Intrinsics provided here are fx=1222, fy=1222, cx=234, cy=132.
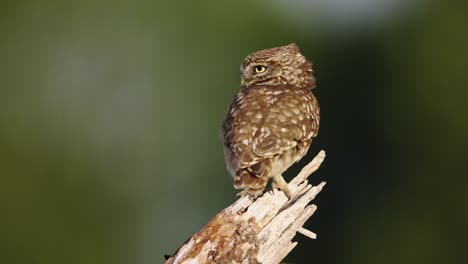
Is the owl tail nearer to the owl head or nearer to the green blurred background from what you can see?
the owl head

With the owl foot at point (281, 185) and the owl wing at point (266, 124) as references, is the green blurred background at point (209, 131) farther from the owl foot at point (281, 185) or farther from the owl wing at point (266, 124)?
the owl foot at point (281, 185)

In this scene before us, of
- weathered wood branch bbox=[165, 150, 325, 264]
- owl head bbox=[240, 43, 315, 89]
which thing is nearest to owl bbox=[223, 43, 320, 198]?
owl head bbox=[240, 43, 315, 89]

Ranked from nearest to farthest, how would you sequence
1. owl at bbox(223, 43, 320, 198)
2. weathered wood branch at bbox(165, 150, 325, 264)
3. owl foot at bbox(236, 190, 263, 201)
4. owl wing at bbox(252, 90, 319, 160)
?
weathered wood branch at bbox(165, 150, 325, 264), owl foot at bbox(236, 190, 263, 201), owl at bbox(223, 43, 320, 198), owl wing at bbox(252, 90, 319, 160)

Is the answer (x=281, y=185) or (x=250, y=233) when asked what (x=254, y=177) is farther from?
(x=250, y=233)

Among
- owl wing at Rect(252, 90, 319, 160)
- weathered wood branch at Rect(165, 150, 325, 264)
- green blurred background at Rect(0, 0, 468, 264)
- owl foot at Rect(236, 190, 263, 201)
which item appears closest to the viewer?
weathered wood branch at Rect(165, 150, 325, 264)

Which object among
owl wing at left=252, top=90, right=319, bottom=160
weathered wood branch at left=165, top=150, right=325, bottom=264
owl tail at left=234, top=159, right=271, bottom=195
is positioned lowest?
weathered wood branch at left=165, top=150, right=325, bottom=264

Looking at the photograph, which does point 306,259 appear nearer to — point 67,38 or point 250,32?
point 250,32
